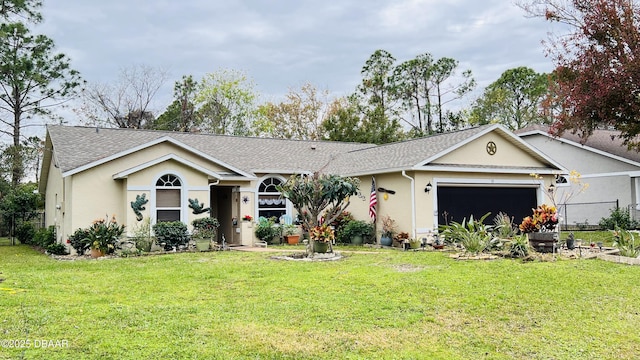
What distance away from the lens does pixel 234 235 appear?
19156mm

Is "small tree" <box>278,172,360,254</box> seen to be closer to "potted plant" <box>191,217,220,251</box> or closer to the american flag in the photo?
"potted plant" <box>191,217,220,251</box>

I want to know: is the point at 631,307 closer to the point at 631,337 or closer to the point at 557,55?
the point at 631,337

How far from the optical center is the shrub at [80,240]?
15164 millimetres

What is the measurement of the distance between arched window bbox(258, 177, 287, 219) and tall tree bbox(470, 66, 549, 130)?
90.6 ft

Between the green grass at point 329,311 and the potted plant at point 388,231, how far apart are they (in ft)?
18.1

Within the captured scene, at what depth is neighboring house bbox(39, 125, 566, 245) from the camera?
16375mm

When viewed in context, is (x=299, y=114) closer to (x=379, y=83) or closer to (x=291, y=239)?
(x=379, y=83)

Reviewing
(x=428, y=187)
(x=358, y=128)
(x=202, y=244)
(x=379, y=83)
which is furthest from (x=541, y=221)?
(x=379, y=83)

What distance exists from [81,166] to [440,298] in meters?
12.3

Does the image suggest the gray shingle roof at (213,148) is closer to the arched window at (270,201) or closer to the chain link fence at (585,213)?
the arched window at (270,201)

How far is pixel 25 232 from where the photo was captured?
22.6 m

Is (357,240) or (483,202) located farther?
(483,202)

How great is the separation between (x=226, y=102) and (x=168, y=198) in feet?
89.1

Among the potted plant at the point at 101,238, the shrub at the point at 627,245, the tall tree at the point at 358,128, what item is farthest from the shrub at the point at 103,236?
the tall tree at the point at 358,128
